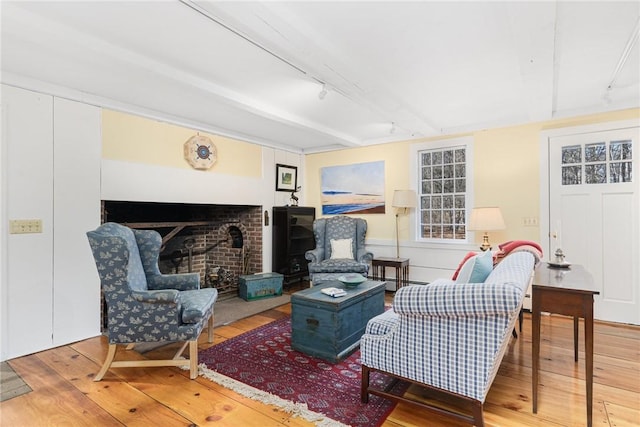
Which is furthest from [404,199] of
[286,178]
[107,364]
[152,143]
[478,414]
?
[107,364]

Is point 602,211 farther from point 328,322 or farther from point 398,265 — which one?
point 328,322

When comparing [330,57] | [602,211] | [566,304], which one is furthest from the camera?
[602,211]

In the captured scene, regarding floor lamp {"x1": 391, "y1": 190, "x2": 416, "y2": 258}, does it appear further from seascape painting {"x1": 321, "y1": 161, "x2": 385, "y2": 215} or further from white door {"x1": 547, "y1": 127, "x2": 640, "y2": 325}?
white door {"x1": 547, "y1": 127, "x2": 640, "y2": 325}

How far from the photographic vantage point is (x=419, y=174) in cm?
474

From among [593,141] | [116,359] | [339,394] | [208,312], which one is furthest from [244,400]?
[593,141]

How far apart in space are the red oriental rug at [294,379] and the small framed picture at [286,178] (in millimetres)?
2824

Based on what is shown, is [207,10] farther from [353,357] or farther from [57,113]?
[353,357]

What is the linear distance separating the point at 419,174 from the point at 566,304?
304cm

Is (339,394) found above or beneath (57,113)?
beneath

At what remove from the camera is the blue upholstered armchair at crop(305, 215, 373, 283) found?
14.4 feet

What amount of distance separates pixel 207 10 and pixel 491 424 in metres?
2.90

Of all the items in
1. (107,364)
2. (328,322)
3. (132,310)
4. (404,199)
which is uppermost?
(404,199)

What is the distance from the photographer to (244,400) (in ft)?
6.91

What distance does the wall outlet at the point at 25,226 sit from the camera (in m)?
2.73
